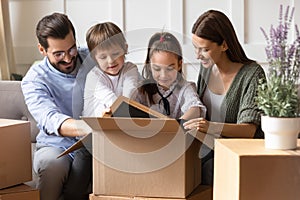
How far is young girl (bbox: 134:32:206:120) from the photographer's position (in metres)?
2.27

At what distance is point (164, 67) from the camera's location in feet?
7.46

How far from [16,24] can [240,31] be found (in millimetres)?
1492

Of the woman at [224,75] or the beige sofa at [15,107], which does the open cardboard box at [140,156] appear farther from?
the beige sofa at [15,107]

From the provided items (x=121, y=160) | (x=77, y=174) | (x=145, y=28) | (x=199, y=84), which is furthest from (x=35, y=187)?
(x=145, y=28)

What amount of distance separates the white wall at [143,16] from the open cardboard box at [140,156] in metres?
1.33

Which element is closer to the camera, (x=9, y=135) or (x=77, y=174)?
(x=9, y=135)

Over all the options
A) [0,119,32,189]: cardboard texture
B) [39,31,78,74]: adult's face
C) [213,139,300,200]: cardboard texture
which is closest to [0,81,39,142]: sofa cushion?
[39,31,78,74]: adult's face

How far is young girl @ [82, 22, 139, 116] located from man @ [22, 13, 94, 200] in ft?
→ 0.27

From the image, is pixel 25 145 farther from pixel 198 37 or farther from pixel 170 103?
pixel 198 37

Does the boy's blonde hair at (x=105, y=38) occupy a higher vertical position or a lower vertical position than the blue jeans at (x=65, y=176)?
higher

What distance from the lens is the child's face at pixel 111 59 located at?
2.35m

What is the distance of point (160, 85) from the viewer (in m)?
2.29

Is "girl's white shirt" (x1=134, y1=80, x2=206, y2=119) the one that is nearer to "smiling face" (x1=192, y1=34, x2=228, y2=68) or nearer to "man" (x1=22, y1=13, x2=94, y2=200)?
"smiling face" (x1=192, y1=34, x2=228, y2=68)

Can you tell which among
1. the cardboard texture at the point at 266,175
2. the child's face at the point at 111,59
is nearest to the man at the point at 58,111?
the child's face at the point at 111,59
